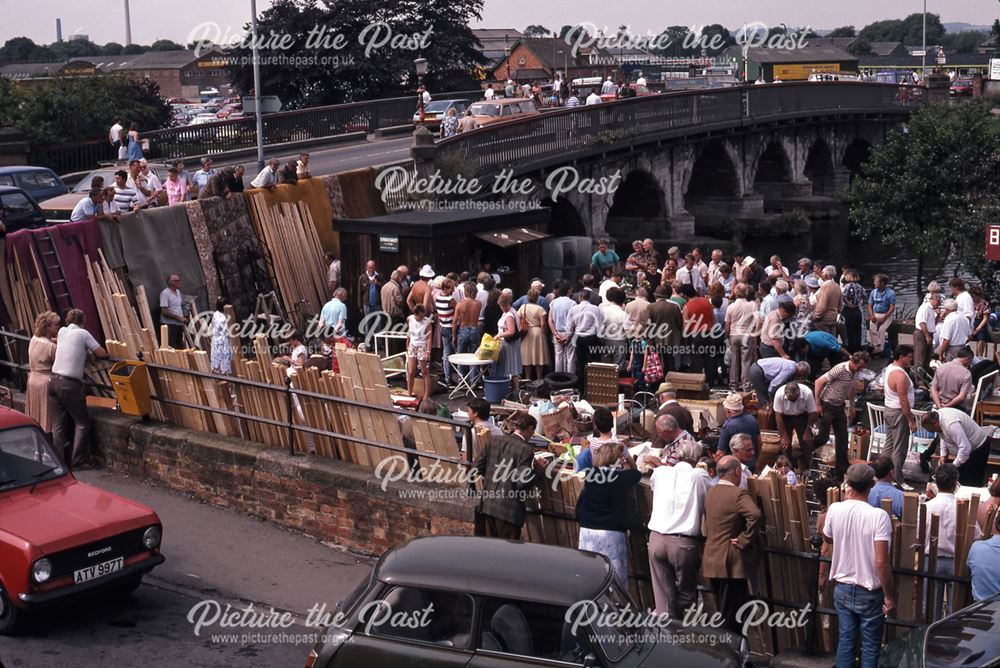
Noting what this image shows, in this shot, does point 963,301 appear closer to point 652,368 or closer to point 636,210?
point 652,368

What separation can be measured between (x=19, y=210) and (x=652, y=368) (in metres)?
12.0

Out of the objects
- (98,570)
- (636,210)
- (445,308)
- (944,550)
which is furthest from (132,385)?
(636,210)

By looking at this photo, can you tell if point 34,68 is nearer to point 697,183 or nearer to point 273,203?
point 697,183

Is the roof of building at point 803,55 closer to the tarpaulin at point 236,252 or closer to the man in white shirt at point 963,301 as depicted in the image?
the tarpaulin at point 236,252

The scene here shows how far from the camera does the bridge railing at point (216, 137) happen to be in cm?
3591

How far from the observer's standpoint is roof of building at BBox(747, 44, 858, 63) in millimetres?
141125

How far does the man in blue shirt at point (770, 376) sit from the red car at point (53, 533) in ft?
26.5

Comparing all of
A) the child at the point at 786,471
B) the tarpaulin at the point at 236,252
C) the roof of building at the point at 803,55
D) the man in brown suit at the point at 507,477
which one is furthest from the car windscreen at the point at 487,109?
the roof of building at the point at 803,55

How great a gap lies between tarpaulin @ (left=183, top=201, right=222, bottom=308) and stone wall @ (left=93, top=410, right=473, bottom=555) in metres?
7.96

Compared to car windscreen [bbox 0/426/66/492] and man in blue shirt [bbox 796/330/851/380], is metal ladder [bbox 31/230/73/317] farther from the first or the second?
man in blue shirt [bbox 796/330/851/380]

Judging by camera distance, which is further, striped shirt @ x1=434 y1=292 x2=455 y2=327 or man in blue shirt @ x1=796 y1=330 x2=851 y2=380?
striped shirt @ x1=434 y1=292 x2=455 y2=327

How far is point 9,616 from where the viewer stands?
9.60 meters

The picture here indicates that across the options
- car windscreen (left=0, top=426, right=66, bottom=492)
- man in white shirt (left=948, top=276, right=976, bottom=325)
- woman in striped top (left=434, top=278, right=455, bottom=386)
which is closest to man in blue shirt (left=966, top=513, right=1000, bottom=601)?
car windscreen (left=0, top=426, right=66, bottom=492)

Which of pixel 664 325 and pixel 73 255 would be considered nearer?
pixel 664 325
